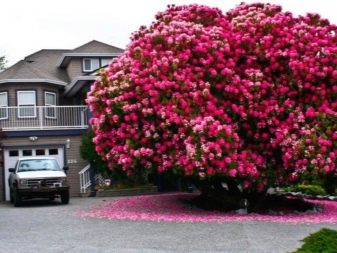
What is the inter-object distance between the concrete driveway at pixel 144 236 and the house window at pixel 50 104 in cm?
1320

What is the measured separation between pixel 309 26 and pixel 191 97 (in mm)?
3893

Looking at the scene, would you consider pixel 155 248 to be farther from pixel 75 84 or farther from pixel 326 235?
Result: pixel 75 84

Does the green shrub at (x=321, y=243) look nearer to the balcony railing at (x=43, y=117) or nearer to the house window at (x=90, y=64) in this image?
the balcony railing at (x=43, y=117)

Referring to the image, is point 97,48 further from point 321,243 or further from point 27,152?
point 321,243

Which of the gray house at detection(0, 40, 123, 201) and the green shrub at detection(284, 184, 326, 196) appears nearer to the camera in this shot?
the green shrub at detection(284, 184, 326, 196)

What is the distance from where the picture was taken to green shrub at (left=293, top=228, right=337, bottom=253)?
21.3 ft

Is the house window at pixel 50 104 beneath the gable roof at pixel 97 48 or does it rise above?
beneath

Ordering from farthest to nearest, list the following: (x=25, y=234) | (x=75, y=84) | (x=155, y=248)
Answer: (x=75, y=84)
(x=25, y=234)
(x=155, y=248)

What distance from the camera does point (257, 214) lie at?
16.2 meters

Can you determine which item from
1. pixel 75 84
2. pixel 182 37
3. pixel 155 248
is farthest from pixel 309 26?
pixel 75 84

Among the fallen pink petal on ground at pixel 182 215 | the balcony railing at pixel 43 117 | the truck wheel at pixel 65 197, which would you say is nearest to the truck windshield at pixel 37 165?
the truck wheel at pixel 65 197

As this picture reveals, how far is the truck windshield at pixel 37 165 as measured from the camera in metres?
21.9

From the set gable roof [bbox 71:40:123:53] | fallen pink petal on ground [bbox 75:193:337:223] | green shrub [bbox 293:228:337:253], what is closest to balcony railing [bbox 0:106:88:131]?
gable roof [bbox 71:40:123:53]

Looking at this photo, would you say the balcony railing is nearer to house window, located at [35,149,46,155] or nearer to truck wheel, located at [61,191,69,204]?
house window, located at [35,149,46,155]
